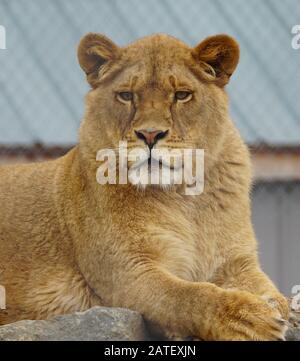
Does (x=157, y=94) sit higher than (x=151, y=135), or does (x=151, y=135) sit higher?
(x=157, y=94)

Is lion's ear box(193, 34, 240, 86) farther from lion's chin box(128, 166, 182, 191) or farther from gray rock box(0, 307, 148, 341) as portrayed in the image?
gray rock box(0, 307, 148, 341)

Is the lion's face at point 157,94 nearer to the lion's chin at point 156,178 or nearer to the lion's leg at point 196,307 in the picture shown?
the lion's chin at point 156,178

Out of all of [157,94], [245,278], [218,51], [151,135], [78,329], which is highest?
[218,51]

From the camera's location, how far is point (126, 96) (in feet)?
15.0

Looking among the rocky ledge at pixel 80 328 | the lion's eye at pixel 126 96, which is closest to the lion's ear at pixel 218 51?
the lion's eye at pixel 126 96

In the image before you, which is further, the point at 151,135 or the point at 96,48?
the point at 96,48

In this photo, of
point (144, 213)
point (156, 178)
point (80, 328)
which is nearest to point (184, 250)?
point (144, 213)

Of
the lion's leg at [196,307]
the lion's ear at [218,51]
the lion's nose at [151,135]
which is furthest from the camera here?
the lion's ear at [218,51]

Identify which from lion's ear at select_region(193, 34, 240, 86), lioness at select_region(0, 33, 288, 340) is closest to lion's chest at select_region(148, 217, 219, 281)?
lioness at select_region(0, 33, 288, 340)

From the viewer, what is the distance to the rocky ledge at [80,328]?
156 inches

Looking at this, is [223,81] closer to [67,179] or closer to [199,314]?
[67,179]

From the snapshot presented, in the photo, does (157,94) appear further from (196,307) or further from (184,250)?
(196,307)

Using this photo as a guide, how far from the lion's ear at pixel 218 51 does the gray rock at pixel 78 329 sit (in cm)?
113

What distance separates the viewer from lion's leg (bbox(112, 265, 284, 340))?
3.96m
